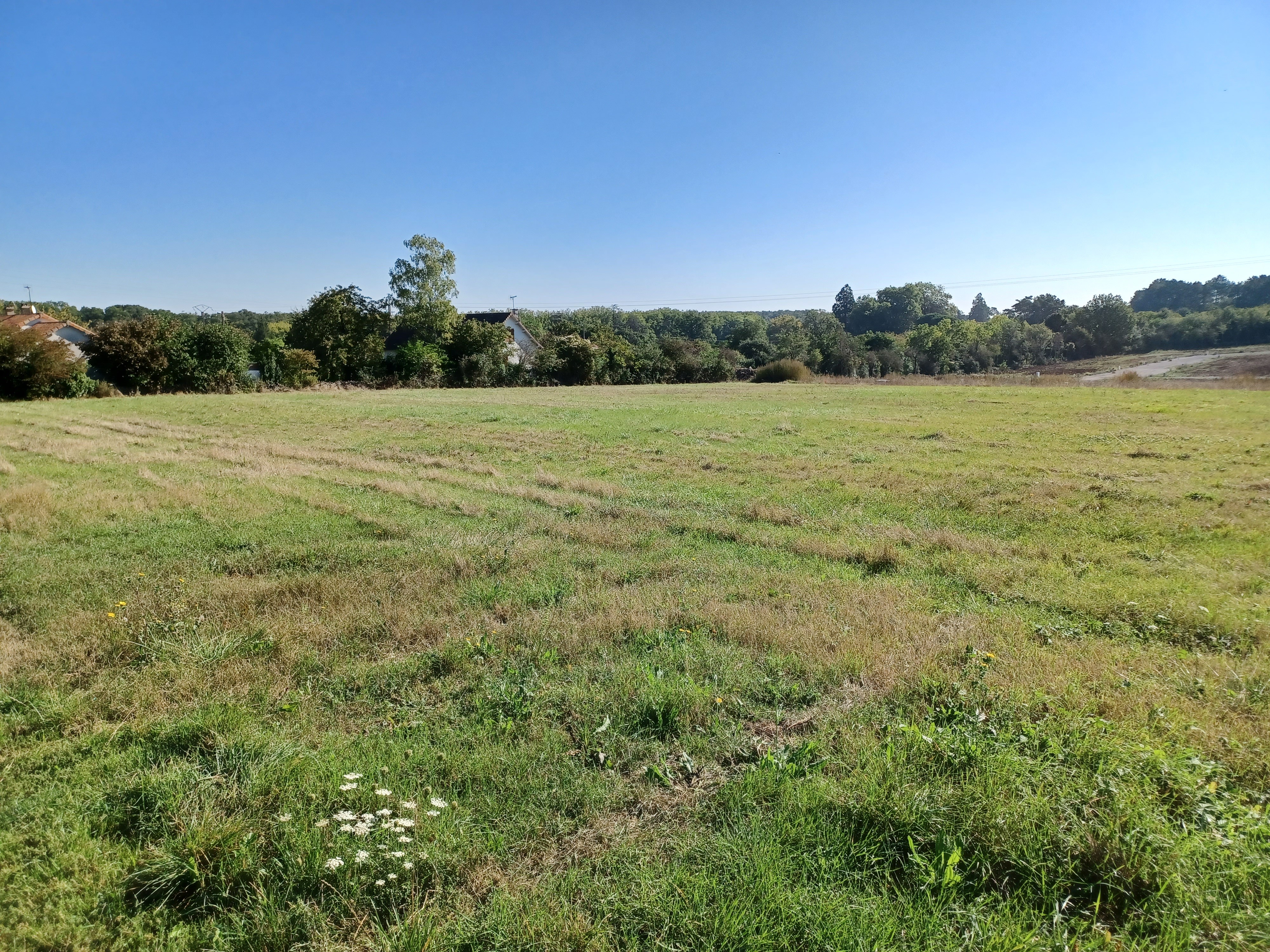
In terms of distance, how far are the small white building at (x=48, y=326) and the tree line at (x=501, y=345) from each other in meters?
0.92

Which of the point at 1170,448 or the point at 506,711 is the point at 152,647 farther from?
the point at 1170,448

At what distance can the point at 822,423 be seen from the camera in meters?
23.3

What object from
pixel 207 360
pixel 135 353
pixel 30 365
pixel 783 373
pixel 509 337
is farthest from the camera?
pixel 783 373

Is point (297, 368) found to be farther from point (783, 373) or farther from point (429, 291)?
point (783, 373)

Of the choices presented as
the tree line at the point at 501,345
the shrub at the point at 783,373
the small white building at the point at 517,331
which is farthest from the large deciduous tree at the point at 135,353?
the shrub at the point at 783,373

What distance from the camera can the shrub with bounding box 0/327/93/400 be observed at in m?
32.5

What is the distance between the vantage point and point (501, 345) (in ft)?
188

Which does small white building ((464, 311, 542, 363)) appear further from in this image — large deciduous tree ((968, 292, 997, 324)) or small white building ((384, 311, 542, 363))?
large deciduous tree ((968, 292, 997, 324))

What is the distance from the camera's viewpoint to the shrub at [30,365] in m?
32.5

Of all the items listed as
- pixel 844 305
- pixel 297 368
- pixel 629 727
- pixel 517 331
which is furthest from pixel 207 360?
pixel 844 305

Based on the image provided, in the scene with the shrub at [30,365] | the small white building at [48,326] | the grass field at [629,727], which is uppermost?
the small white building at [48,326]

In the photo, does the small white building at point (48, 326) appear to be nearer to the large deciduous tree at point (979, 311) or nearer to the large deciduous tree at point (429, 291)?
the large deciduous tree at point (429, 291)

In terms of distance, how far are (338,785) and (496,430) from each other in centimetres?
1819

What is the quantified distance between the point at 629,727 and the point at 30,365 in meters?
44.7
